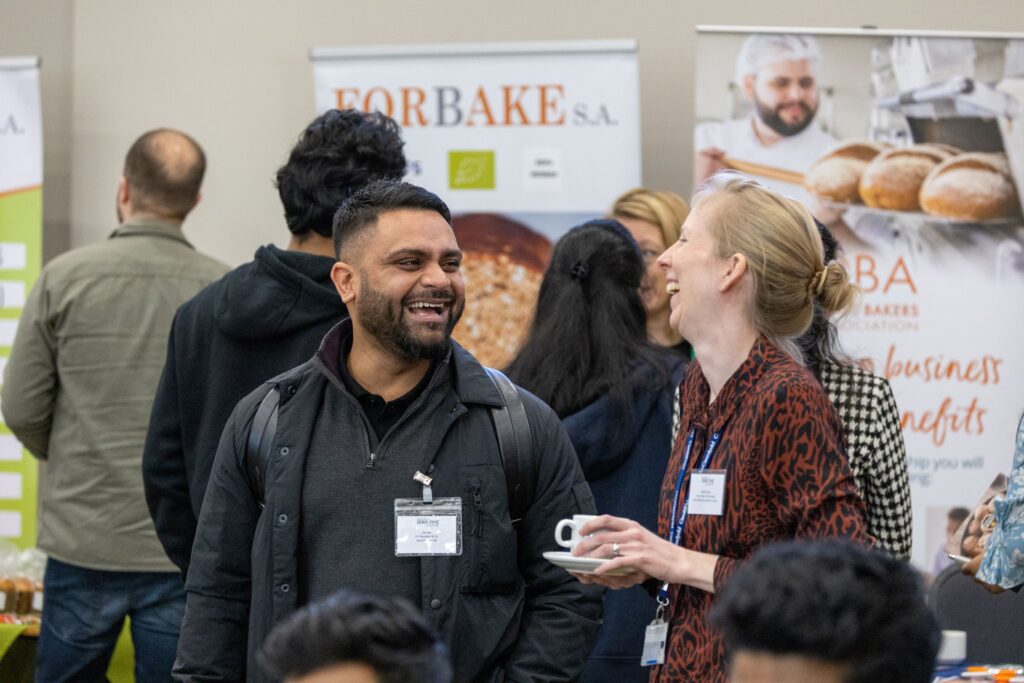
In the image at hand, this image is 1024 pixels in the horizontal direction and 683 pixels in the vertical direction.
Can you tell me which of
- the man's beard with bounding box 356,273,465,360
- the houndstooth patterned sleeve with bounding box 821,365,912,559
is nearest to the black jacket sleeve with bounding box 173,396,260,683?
the man's beard with bounding box 356,273,465,360

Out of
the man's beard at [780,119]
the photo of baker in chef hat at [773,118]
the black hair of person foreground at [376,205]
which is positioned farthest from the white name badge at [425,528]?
the man's beard at [780,119]

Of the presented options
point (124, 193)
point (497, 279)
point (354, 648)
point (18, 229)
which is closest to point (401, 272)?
point (354, 648)

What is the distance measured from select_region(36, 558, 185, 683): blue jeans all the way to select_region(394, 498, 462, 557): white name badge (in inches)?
66.8

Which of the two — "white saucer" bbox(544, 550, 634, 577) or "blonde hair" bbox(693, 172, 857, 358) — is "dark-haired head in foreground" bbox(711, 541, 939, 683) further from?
"blonde hair" bbox(693, 172, 857, 358)

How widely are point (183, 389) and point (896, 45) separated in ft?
10.4

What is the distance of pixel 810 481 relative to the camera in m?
2.18

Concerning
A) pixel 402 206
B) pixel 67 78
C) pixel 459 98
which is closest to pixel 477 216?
pixel 459 98

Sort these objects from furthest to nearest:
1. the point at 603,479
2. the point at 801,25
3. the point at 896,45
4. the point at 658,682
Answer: the point at 801,25
the point at 896,45
the point at 603,479
the point at 658,682

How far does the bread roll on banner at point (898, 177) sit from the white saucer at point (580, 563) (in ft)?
10.6

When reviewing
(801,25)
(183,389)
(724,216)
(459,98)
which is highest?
(801,25)

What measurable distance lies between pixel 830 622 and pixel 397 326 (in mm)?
1299

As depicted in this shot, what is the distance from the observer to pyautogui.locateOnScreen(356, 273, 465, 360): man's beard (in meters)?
2.44

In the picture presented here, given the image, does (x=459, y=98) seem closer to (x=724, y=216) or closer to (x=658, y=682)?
(x=724, y=216)

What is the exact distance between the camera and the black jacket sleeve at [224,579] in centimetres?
242
